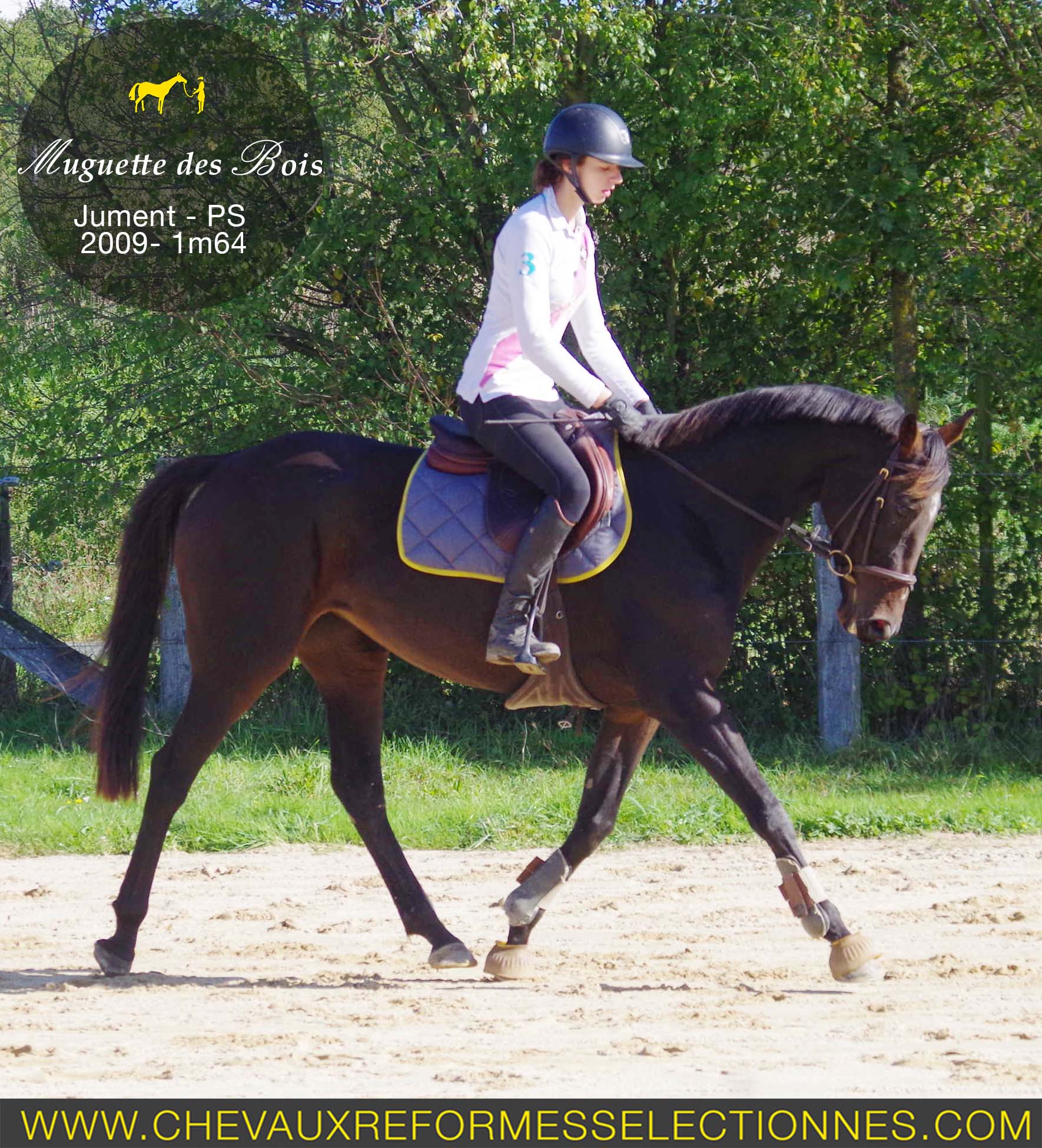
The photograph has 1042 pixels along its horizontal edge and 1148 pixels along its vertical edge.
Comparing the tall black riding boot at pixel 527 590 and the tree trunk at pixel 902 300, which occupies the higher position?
the tree trunk at pixel 902 300

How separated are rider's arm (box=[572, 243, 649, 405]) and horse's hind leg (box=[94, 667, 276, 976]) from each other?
1.70 m

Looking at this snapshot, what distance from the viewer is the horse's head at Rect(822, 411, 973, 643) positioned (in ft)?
15.4

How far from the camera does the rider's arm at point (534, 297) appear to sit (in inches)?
184

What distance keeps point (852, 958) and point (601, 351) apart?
93.6 inches

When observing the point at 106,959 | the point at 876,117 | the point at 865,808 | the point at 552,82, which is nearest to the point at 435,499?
the point at 106,959

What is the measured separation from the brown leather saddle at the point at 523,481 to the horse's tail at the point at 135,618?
A: 42.4 inches

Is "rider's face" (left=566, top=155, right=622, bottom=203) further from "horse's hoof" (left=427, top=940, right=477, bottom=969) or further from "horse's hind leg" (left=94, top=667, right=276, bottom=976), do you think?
"horse's hoof" (left=427, top=940, right=477, bottom=969)

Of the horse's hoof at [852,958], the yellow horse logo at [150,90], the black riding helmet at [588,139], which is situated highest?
the yellow horse logo at [150,90]

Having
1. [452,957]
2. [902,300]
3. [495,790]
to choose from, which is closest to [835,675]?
[495,790]

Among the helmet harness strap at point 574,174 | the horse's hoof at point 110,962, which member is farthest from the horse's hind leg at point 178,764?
the helmet harness strap at point 574,174

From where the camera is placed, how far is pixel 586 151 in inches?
186

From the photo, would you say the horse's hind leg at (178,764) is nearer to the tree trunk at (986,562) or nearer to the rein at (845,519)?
the rein at (845,519)
